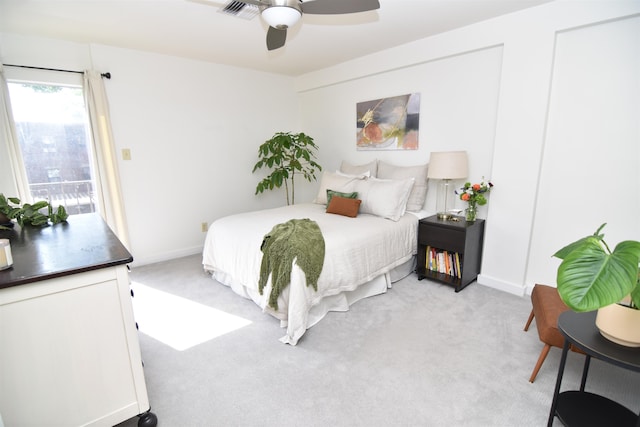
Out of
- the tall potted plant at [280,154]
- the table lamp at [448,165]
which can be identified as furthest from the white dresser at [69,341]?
the tall potted plant at [280,154]

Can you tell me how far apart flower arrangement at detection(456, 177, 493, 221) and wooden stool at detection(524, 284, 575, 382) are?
3.37 ft

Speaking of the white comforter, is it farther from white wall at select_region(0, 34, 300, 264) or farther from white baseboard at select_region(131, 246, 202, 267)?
white wall at select_region(0, 34, 300, 264)

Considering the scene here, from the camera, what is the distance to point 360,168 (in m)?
3.89

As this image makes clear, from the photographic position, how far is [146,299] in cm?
282

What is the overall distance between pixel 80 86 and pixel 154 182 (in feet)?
3.85

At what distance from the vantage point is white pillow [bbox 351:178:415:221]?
311 cm

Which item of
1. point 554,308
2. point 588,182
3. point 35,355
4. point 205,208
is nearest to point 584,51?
point 588,182

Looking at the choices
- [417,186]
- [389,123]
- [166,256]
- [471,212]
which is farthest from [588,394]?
[166,256]

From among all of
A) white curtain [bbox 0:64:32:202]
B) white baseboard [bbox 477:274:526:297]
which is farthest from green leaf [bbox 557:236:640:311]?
white curtain [bbox 0:64:32:202]

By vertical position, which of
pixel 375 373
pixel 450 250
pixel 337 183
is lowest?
pixel 375 373

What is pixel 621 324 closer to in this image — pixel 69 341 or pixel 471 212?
pixel 471 212

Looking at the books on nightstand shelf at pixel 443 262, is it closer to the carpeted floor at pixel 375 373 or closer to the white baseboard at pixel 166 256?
the carpeted floor at pixel 375 373

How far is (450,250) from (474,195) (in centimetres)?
56

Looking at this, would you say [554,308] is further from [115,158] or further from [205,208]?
[115,158]
